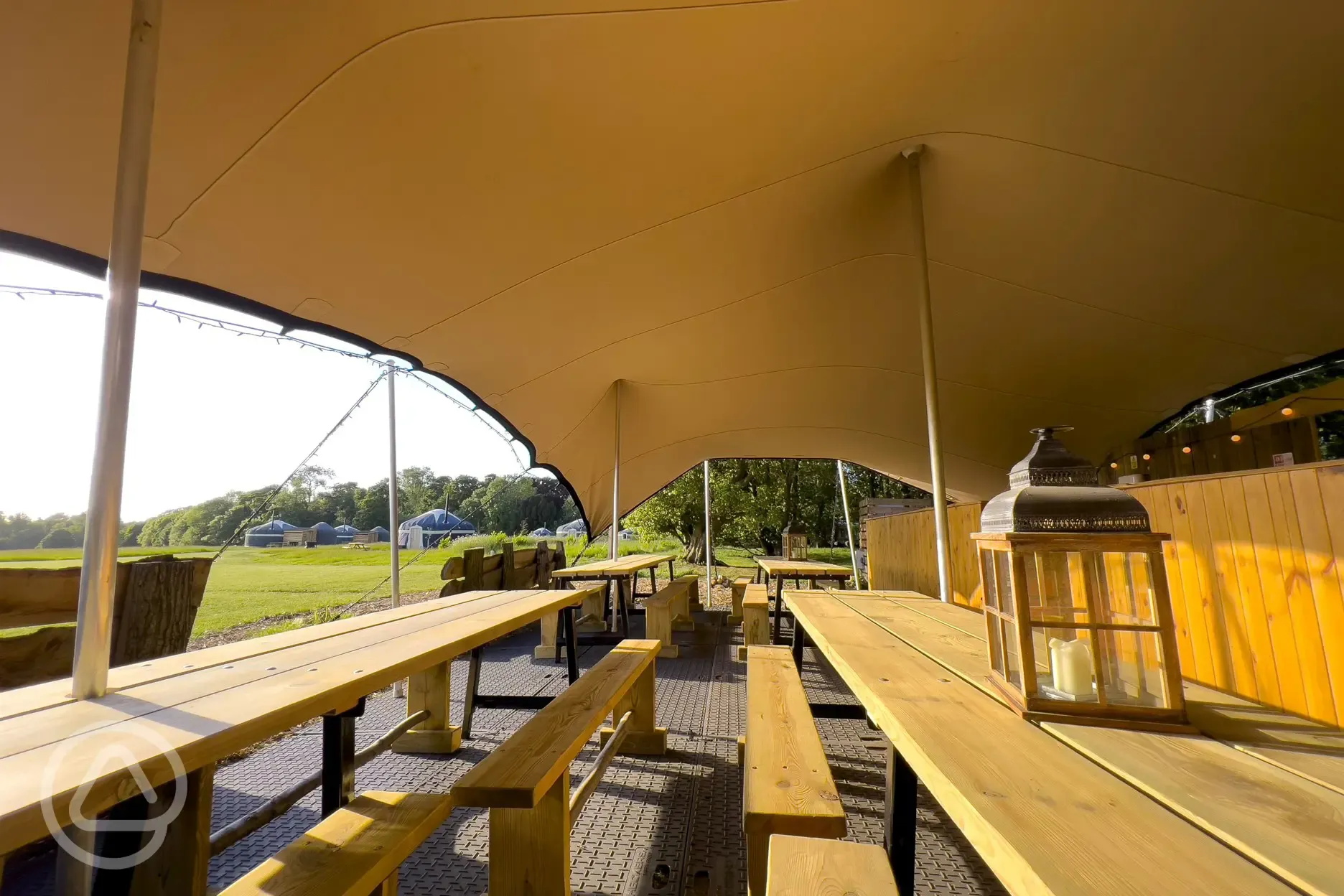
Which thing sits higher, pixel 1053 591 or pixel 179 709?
pixel 1053 591

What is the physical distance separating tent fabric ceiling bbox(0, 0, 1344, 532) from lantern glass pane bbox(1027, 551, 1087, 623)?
1564mm

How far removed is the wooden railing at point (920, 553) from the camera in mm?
2928

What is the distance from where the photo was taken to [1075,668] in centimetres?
83

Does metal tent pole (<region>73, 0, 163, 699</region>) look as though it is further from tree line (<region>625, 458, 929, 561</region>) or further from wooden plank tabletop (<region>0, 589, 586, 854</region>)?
tree line (<region>625, 458, 929, 561</region>)

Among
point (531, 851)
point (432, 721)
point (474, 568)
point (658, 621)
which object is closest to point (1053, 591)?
point (531, 851)

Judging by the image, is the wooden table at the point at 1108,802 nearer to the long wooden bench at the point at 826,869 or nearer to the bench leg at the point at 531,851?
the long wooden bench at the point at 826,869

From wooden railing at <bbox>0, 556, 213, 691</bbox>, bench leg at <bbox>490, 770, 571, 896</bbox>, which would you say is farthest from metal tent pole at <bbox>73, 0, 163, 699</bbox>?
wooden railing at <bbox>0, 556, 213, 691</bbox>

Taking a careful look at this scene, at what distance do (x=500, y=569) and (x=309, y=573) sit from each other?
15902mm

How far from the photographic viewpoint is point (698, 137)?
2.07m

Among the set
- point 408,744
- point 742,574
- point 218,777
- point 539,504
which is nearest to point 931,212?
point 408,744

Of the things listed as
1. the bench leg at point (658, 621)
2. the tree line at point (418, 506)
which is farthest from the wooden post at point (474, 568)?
the tree line at point (418, 506)

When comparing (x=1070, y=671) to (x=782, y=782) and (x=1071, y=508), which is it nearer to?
(x=1071, y=508)

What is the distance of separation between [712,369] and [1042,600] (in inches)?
147

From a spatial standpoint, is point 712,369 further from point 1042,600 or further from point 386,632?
point 1042,600
